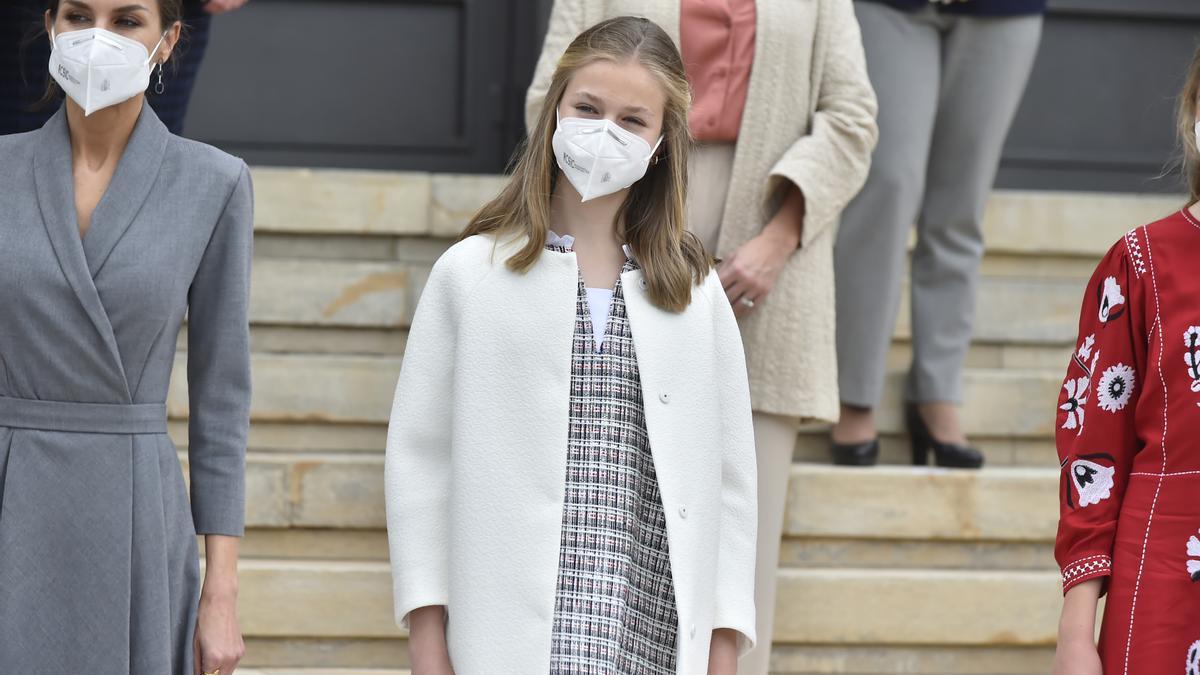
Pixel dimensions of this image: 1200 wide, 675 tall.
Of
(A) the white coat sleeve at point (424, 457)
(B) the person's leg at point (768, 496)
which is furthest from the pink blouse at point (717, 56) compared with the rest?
(A) the white coat sleeve at point (424, 457)

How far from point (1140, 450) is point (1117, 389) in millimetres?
88

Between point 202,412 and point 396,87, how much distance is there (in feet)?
11.3

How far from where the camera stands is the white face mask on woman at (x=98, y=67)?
2.35 meters

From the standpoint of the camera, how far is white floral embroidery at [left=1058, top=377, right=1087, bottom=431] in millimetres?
2303

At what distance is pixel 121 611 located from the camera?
7.40 ft

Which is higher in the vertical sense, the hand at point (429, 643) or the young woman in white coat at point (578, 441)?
the young woman in white coat at point (578, 441)

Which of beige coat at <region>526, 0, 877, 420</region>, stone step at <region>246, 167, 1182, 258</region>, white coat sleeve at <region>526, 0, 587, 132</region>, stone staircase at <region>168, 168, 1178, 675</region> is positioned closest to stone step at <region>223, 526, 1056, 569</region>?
stone staircase at <region>168, 168, 1178, 675</region>

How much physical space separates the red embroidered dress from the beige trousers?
1130 mm

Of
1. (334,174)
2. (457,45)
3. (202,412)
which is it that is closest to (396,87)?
(457,45)

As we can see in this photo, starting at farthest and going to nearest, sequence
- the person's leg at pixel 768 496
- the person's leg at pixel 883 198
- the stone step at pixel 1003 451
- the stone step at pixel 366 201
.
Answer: the stone step at pixel 366 201, the stone step at pixel 1003 451, the person's leg at pixel 883 198, the person's leg at pixel 768 496

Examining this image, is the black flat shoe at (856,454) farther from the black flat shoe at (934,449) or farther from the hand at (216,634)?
the hand at (216,634)

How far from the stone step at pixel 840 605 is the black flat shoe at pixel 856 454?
0.89 feet

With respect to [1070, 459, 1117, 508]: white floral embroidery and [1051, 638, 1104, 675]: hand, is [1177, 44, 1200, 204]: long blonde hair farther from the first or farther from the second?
[1051, 638, 1104, 675]: hand

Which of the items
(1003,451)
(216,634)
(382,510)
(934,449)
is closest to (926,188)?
(934,449)
